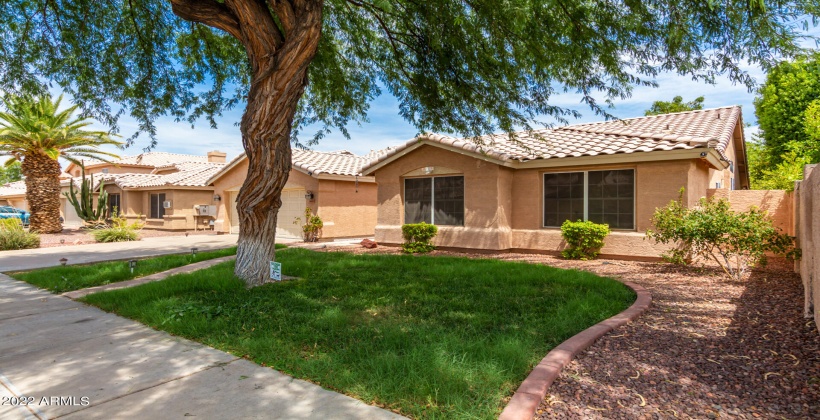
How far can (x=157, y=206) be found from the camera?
89.4 feet

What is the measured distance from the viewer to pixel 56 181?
21.6 meters

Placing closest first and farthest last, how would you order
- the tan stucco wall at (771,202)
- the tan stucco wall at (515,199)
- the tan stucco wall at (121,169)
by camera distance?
the tan stucco wall at (515,199)
the tan stucco wall at (771,202)
the tan stucco wall at (121,169)

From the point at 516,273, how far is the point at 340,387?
5727 mm

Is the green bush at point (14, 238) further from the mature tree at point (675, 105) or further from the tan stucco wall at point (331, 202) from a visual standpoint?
the mature tree at point (675, 105)

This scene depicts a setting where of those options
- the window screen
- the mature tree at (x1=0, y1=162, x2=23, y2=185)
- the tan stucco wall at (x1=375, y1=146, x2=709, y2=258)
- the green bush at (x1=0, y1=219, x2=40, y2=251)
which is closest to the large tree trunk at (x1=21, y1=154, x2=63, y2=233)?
the green bush at (x1=0, y1=219, x2=40, y2=251)

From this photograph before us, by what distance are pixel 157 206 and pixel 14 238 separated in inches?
457

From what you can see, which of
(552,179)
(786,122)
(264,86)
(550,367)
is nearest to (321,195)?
(552,179)

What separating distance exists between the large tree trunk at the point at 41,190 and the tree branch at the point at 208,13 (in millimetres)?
19048

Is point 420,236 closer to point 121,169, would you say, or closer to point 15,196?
point 121,169

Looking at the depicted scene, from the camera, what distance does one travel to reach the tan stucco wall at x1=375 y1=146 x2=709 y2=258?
1120 centimetres

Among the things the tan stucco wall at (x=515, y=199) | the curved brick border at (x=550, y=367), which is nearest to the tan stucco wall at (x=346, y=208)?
the tan stucco wall at (x=515, y=199)

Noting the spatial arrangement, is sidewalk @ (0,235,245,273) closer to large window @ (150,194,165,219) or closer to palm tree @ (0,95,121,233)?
palm tree @ (0,95,121,233)

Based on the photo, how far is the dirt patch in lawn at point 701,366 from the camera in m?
3.36

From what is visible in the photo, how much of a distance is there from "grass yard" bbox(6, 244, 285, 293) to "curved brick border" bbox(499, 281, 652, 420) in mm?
8504
